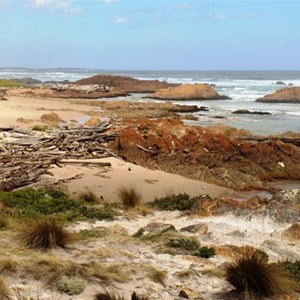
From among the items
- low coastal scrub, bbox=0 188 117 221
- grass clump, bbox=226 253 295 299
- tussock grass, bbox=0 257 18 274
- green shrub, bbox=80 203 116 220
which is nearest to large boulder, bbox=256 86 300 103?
low coastal scrub, bbox=0 188 117 221

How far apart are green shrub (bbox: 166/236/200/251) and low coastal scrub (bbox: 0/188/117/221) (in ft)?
6.35

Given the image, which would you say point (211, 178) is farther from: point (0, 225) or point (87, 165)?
point (0, 225)

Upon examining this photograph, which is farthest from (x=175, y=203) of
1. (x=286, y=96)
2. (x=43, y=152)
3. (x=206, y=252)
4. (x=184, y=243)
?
(x=286, y=96)

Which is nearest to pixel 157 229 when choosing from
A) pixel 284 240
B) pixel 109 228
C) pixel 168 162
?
pixel 109 228

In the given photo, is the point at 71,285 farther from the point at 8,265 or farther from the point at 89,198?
the point at 89,198

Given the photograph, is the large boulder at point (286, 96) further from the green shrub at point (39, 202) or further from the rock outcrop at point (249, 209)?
the green shrub at point (39, 202)

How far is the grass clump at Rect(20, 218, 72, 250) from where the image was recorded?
6586mm

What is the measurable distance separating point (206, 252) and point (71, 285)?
2.21m

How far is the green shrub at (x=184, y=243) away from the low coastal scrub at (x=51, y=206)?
193cm

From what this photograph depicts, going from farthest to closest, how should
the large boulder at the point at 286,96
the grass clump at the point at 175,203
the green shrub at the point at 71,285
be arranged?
1. the large boulder at the point at 286,96
2. the grass clump at the point at 175,203
3. the green shrub at the point at 71,285

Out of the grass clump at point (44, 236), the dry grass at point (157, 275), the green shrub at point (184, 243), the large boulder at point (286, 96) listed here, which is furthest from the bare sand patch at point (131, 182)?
the large boulder at point (286, 96)

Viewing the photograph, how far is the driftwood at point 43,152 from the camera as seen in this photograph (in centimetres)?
1195

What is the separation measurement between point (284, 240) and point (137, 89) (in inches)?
2392

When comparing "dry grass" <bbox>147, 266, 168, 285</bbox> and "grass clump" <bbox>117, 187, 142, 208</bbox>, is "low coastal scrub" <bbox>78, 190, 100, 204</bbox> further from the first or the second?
"dry grass" <bbox>147, 266, 168, 285</bbox>
